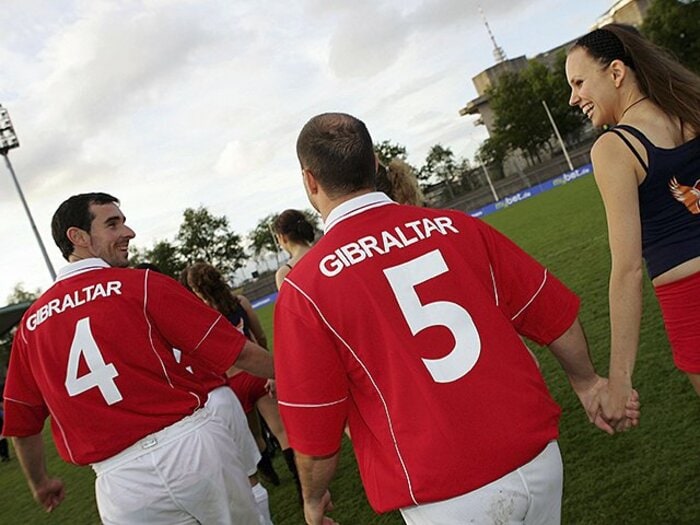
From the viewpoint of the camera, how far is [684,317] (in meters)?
2.34

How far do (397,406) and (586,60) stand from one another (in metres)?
1.56

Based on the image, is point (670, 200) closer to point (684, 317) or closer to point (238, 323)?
point (684, 317)

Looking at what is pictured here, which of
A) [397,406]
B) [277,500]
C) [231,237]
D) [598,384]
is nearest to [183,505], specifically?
[397,406]

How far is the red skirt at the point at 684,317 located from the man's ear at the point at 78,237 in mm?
2630

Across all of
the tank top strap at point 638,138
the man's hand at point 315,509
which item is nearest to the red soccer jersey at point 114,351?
the man's hand at point 315,509

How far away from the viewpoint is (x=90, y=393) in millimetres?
2715

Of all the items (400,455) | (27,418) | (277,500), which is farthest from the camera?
(277,500)

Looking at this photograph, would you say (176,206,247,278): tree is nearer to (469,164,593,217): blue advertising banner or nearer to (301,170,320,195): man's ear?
(469,164,593,217): blue advertising banner

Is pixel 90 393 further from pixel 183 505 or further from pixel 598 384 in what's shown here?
pixel 598 384

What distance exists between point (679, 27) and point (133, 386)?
58.0 m

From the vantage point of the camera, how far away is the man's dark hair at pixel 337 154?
1.92 m

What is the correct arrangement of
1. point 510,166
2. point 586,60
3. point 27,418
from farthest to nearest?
point 510,166
point 27,418
point 586,60

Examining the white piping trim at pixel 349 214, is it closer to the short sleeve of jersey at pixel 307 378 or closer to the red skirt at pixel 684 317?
the short sleeve of jersey at pixel 307 378

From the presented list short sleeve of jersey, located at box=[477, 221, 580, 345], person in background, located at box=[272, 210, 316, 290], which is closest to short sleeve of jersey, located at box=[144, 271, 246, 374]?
short sleeve of jersey, located at box=[477, 221, 580, 345]
